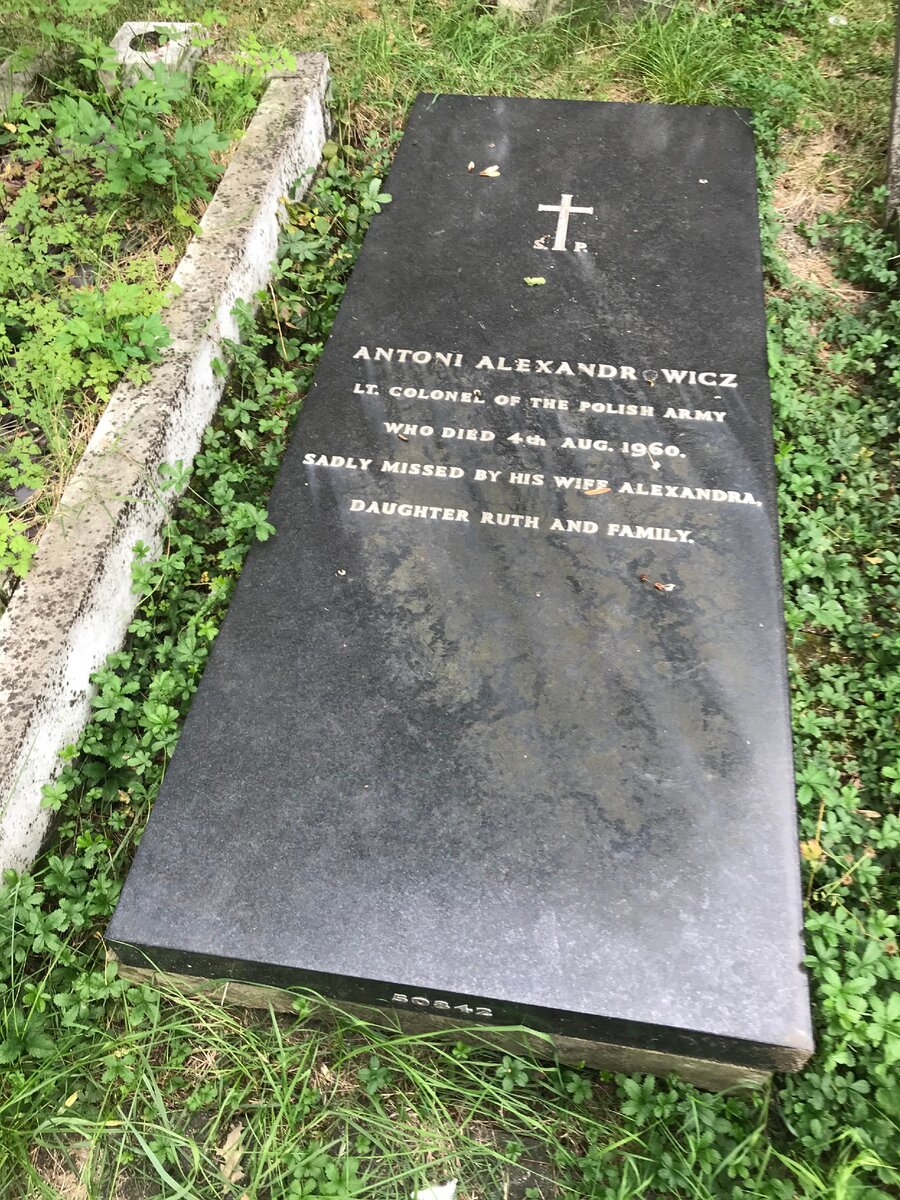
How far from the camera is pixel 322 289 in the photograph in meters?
2.95

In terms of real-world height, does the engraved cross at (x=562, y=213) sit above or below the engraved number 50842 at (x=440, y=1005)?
above

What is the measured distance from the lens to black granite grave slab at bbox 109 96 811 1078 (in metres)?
1.59

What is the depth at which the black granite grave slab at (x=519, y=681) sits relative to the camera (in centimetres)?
159

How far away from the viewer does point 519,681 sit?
6.17ft

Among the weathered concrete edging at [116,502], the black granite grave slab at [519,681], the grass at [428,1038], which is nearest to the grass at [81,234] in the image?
the weathered concrete edging at [116,502]

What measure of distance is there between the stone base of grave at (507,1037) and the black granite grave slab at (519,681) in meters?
0.05

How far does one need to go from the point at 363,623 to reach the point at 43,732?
2.42 feet

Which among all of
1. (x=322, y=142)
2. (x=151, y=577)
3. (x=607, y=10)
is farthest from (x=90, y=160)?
(x=607, y=10)

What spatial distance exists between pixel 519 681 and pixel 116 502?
1.12 metres

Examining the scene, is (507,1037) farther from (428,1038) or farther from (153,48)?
(153,48)

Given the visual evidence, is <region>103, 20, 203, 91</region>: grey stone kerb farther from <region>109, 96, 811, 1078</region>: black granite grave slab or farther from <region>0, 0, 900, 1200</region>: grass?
<region>109, 96, 811, 1078</region>: black granite grave slab

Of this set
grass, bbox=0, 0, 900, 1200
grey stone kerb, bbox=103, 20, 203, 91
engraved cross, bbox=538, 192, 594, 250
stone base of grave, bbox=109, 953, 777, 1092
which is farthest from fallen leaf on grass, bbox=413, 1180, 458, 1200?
grey stone kerb, bbox=103, 20, 203, 91

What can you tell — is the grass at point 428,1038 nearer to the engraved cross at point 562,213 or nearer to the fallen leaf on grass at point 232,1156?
the fallen leaf on grass at point 232,1156

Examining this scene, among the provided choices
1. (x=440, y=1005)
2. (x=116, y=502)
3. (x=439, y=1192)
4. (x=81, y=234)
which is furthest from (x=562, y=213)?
(x=439, y=1192)
